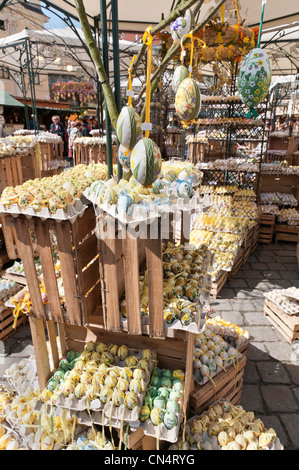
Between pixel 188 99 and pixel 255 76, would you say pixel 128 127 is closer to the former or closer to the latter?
pixel 188 99

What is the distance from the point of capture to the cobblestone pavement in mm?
2664

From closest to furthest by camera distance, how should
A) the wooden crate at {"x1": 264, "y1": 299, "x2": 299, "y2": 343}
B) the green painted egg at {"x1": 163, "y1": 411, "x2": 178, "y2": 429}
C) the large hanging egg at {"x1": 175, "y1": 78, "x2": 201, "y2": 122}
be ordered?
the green painted egg at {"x1": 163, "y1": 411, "x2": 178, "y2": 429} < the large hanging egg at {"x1": 175, "y1": 78, "x2": 201, "y2": 122} < the wooden crate at {"x1": 264, "y1": 299, "x2": 299, "y2": 343}

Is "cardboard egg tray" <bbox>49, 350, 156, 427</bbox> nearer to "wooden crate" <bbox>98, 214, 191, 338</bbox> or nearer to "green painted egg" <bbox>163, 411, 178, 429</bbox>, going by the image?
"green painted egg" <bbox>163, 411, 178, 429</bbox>

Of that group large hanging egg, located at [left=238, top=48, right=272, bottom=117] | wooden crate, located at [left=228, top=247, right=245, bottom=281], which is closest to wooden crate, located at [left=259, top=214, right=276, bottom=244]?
wooden crate, located at [left=228, top=247, right=245, bottom=281]

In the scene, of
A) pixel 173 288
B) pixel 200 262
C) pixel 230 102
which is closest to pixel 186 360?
pixel 173 288

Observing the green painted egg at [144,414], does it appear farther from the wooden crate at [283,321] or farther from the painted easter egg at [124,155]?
the wooden crate at [283,321]

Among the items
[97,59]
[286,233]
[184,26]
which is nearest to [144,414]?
[97,59]

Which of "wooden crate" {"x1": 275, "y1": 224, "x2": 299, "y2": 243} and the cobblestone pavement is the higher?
"wooden crate" {"x1": 275, "y1": 224, "x2": 299, "y2": 243}

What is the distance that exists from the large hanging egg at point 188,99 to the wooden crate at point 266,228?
442 centimetres

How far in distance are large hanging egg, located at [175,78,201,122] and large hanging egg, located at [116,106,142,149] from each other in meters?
1.17

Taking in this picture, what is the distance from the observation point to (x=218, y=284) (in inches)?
177

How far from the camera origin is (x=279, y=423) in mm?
2559
